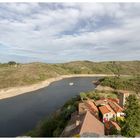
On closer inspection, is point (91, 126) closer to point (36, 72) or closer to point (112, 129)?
point (112, 129)

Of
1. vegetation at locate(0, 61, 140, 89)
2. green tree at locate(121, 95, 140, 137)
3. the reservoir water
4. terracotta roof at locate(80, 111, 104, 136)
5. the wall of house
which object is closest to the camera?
green tree at locate(121, 95, 140, 137)

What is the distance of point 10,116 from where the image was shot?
A: 22969 millimetres

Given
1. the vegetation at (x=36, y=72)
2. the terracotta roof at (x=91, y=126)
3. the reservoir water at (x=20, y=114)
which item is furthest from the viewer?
the vegetation at (x=36, y=72)

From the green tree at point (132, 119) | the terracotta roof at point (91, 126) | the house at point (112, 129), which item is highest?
the green tree at point (132, 119)

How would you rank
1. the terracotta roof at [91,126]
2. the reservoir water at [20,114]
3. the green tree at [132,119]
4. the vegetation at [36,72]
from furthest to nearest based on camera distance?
the vegetation at [36,72] → the reservoir water at [20,114] → the terracotta roof at [91,126] → the green tree at [132,119]

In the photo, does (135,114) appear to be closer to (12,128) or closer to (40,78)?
(12,128)

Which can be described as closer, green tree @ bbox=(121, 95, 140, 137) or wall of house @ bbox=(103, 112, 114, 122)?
green tree @ bbox=(121, 95, 140, 137)

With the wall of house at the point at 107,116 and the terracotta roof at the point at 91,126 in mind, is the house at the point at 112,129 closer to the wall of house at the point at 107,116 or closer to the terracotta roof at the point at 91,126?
the terracotta roof at the point at 91,126

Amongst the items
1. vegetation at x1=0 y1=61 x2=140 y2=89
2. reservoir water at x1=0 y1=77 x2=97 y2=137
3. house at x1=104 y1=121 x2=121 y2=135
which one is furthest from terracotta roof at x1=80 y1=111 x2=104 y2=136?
vegetation at x1=0 y1=61 x2=140 y2=89

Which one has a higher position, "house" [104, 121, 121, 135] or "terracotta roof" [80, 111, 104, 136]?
"terracotta roof" [80, 111, 104, 136]

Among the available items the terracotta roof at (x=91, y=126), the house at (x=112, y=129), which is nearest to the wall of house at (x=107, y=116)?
the house at (x=112, y=129)

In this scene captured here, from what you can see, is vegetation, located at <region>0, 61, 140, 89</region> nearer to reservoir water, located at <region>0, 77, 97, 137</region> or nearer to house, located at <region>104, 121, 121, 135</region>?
reservoir water, located at <region>0, 77, 97, 137</region>

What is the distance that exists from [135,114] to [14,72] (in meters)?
47.2

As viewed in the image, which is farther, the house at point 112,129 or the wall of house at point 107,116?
the wall of house at point 107,116
